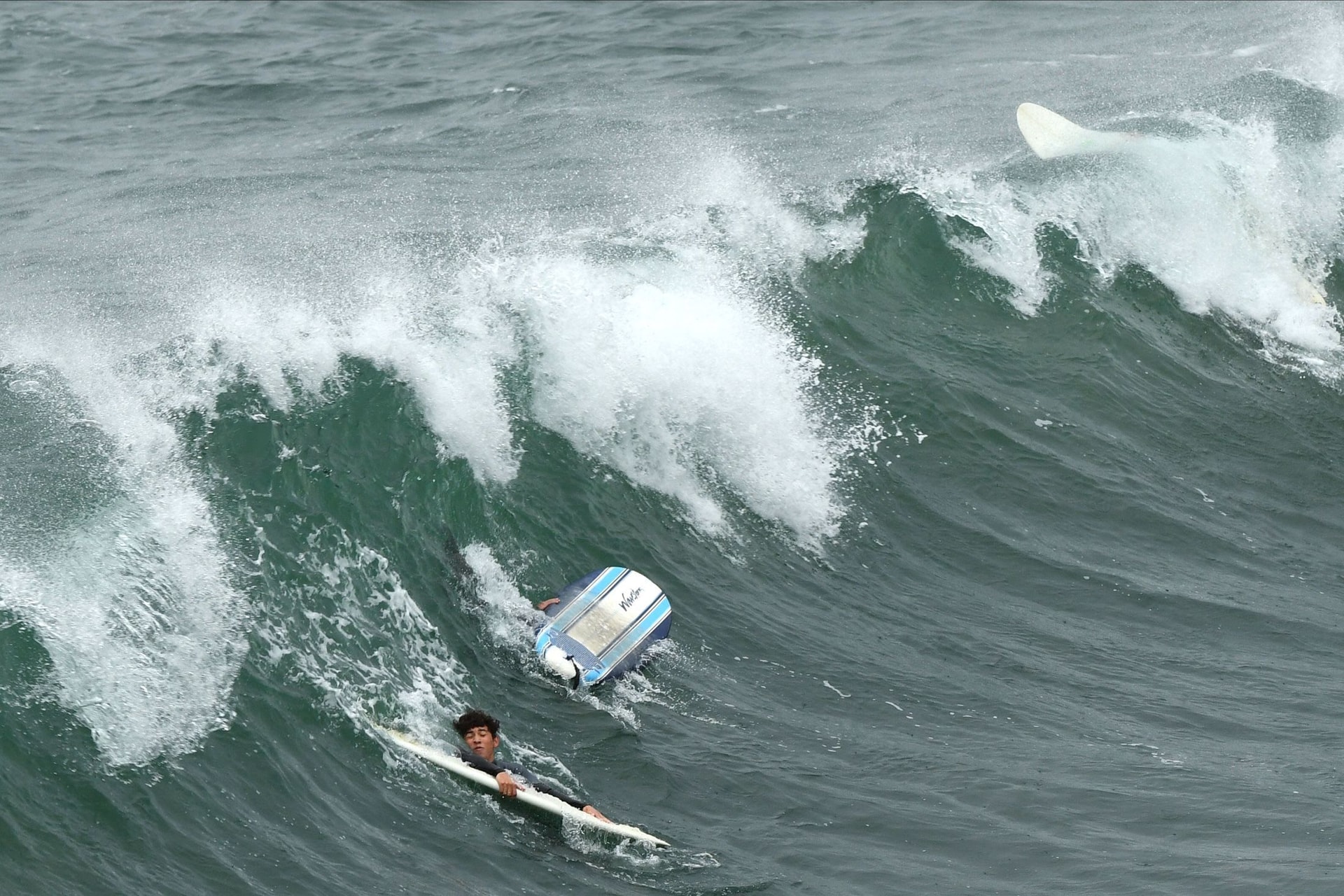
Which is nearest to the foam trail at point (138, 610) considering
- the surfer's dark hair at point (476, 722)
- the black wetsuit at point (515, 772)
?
the surfer's dark hair at point (476, 722)

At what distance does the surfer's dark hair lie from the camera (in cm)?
883

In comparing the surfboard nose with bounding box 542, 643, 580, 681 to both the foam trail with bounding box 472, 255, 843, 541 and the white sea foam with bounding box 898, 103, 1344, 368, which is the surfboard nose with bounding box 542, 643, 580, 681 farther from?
the white sea foam with bounding box 898, 103, 1344, 368

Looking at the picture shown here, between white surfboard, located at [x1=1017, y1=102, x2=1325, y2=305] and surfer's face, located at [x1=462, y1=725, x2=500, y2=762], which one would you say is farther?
white surfboard, located at [x1=1017, y1=102, x2=1325, y2=305]

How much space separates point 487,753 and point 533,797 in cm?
51

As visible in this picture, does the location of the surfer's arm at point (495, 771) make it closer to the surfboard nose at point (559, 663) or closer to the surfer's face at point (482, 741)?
the surfer's face at point (482, 741)

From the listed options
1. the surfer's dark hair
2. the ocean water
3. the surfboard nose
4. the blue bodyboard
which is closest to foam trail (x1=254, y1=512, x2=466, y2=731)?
the ocean water

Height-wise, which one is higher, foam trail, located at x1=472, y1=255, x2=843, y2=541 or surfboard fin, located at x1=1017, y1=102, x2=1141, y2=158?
surfboard fin, located at x1=1017, y1=102, x2=1141, y2=158

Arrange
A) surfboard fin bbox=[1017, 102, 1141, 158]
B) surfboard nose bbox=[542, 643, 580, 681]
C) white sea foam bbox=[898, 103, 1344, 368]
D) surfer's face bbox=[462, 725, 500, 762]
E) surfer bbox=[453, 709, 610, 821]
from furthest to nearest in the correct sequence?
surfboard fin bbox=[1017, 102, 1141, 158] < white sea foam bbox=[898, 103, 1344, 368] < surfboard nose bbox=[542, 643, 580, 681] < surfer's face bbox=[462, 725, 500, 762] < surfer bbox=[453, 709, 610, 821]

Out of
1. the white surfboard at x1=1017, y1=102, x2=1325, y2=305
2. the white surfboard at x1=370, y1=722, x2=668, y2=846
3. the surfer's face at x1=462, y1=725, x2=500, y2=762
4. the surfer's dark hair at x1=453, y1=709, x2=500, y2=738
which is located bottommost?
the white surfboard at x1=370, y1=722, x2=668, y2=846

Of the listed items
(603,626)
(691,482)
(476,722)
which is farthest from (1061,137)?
(476,722)

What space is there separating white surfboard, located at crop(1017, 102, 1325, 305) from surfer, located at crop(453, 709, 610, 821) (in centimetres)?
1152

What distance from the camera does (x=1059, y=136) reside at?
58.6 ft

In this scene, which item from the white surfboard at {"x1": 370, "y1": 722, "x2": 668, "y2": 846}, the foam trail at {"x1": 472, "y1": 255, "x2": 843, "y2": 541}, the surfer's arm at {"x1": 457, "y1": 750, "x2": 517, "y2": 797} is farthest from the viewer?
the foam trail at {"x1": 472, "y1": 255, "x2": 843, "y2": 541}

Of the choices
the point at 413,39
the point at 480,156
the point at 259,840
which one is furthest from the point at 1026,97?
the point at 259,840
